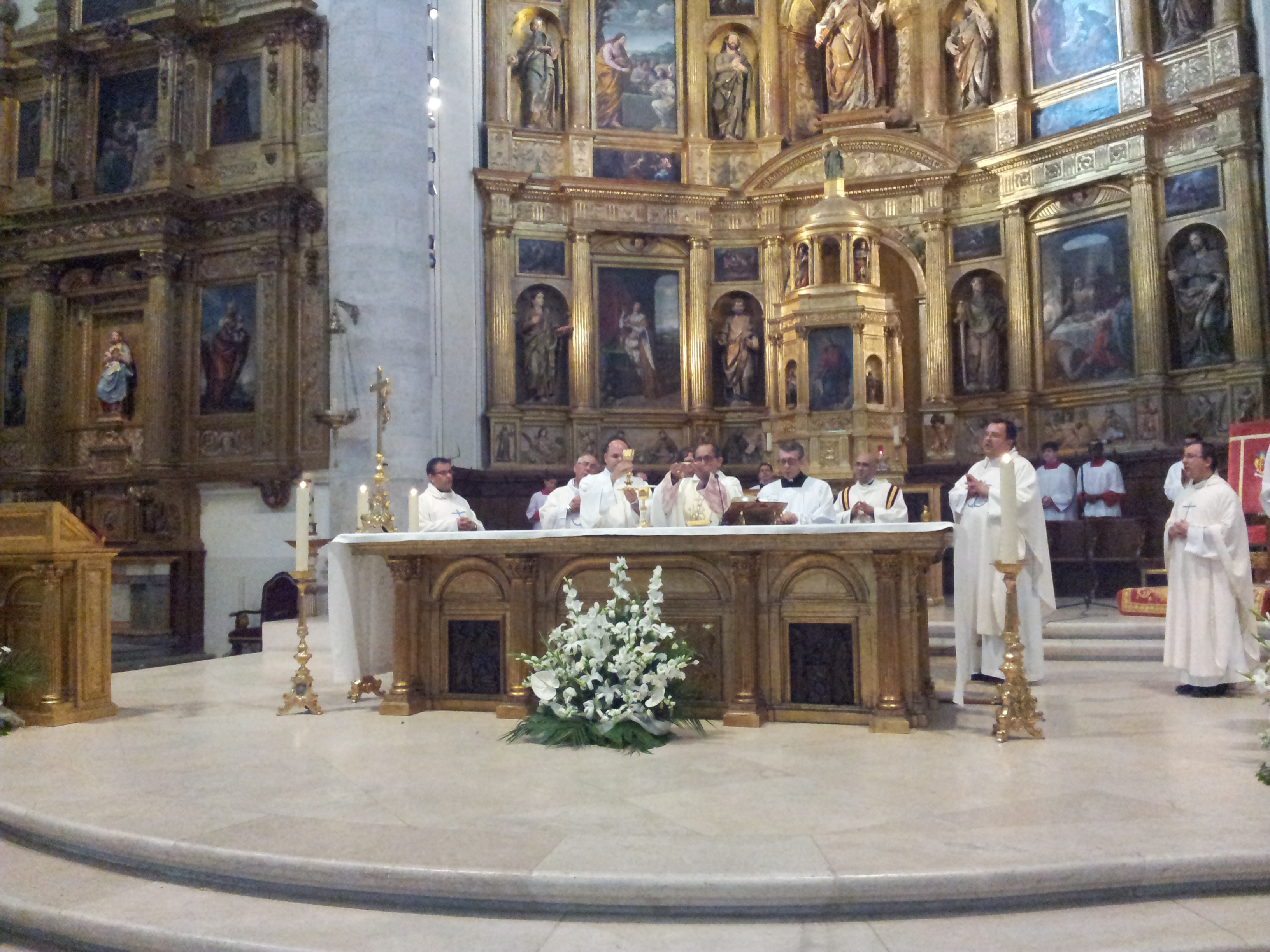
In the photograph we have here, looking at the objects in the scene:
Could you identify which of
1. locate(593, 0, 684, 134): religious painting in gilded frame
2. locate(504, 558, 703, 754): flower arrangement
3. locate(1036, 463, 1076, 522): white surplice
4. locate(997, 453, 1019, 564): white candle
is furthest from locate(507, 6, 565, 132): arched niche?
locate(997, 453, 1019, 564): white candle

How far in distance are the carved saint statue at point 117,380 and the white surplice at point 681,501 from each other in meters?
11.5

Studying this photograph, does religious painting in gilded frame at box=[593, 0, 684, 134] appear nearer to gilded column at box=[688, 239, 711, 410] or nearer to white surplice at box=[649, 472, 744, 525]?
gilded column at box=[688, 239, 711, 410]

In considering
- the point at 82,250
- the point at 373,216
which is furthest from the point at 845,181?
the point at 82,250

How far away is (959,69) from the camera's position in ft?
52.9

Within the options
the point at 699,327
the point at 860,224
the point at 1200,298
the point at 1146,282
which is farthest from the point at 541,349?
the point at 1200,298

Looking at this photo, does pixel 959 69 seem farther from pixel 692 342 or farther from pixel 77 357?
pixel 77 357

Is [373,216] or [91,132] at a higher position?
[91,132]

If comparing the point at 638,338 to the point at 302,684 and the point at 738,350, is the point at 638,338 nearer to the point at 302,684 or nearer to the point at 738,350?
the point at 738,350

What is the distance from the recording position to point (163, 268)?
15562 millimetres

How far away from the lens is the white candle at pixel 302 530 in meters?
6.82

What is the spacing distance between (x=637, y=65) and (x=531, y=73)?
1741 millimetres

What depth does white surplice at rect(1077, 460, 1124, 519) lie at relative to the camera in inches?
518

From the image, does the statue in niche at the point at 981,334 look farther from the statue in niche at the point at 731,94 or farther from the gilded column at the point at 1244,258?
the statue in niche at the point at 731,94

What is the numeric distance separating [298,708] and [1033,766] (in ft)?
15.7
